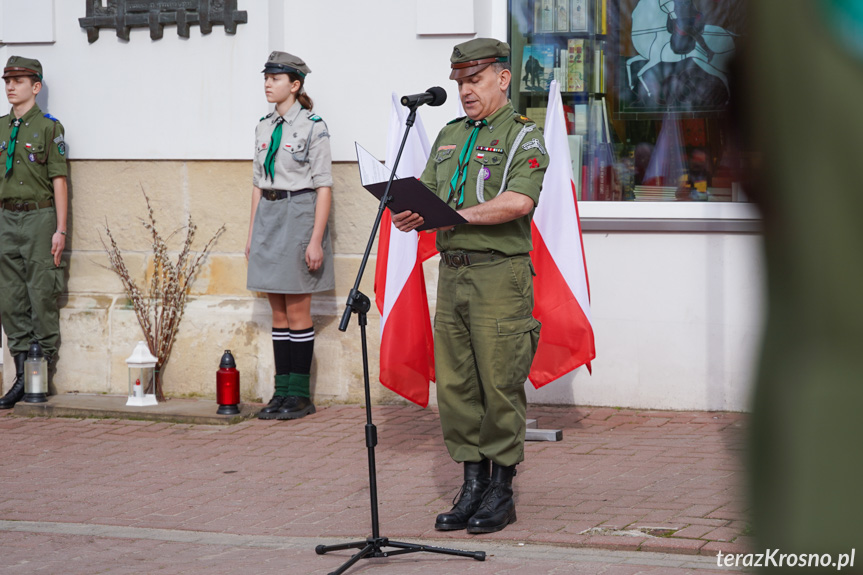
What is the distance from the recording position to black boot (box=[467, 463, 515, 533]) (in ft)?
16.6

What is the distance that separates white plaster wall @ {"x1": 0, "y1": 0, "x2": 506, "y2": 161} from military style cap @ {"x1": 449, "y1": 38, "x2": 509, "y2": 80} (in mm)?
2559

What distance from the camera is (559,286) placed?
6461 millimetres

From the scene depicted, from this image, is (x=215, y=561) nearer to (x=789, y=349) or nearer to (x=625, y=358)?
(x=625, y=358)

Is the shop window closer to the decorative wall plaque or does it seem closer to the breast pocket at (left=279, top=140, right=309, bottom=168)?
the breast pocket at (left=279, top=140, right=309, bottom=168)

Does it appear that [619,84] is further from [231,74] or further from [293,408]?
[293,408]

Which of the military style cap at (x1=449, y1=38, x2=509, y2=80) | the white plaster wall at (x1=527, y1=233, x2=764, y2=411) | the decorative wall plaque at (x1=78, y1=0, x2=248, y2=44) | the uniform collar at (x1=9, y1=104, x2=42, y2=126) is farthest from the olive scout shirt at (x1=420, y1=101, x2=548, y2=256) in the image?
the uniform collar at (x1=9, y1=104, x2=42, y2=126)

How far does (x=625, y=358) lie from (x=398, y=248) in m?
2.02

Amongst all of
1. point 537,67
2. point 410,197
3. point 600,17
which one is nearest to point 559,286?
point 410,197

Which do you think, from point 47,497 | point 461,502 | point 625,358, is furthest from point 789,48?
point 625,358

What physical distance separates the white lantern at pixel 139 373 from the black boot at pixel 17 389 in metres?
0.86

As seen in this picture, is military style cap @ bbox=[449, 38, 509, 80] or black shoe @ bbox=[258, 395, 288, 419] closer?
military style cap @ bbox=[449, 38, 509, 80]

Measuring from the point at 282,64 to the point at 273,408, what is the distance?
222 cm

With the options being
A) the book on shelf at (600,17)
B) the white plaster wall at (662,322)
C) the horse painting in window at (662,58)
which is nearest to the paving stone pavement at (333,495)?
the white plaster wall at (662,322)

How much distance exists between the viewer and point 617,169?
8055 mm
